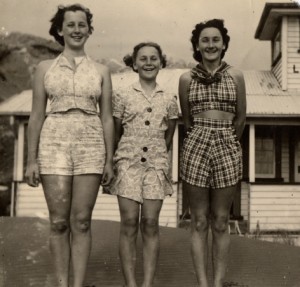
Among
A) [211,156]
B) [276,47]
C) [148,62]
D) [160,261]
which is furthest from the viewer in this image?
[276,47]

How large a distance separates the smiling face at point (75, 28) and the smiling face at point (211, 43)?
2.57 ft

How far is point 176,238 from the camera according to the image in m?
4.97

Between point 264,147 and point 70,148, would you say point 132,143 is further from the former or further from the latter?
point 264,147

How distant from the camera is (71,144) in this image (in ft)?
10.2

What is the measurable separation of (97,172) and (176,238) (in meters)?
2.09

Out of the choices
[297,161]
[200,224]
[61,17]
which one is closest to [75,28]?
[61,17]

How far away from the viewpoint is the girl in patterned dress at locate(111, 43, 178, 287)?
3.27 metres

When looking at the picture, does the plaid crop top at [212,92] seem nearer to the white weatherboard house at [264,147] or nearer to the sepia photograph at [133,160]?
the sepia photograph at [133,160]

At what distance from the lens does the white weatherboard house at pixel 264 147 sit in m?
9.45

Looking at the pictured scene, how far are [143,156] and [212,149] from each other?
45 cm

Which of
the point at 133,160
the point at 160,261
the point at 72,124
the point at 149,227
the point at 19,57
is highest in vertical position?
the point at 19,57

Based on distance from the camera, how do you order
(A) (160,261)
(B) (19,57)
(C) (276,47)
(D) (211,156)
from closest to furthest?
(D) (211,156) < (A) (160,261) < (C) (276,47) < (B) (19,57)

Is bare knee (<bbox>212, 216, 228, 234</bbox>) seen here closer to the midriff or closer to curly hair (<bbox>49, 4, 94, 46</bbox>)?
the midriff

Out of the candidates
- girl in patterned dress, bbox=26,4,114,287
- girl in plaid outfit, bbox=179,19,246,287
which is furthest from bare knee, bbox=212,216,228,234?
girl in patterned dress, bbox=26,4,114,287
